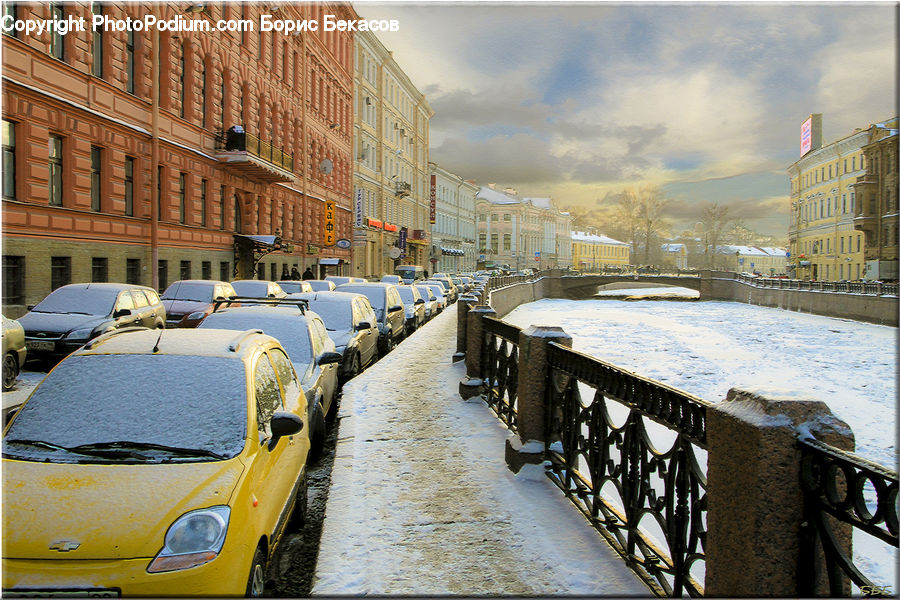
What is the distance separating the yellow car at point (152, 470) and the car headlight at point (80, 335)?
7.77m

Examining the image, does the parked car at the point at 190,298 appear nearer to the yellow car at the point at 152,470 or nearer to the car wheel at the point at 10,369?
the car wheel at the point at 10,369

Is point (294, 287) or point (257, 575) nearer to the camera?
point (257, 575)

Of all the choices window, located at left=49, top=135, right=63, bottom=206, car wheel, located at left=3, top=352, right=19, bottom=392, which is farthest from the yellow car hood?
window, located at left=49, top=135, right=63, bottom=206

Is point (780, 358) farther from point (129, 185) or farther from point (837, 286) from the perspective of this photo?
point (129, 185)

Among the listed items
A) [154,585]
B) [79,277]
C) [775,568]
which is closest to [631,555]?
[775,568]

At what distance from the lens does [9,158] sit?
640 inches

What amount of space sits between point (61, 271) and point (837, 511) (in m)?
19.9

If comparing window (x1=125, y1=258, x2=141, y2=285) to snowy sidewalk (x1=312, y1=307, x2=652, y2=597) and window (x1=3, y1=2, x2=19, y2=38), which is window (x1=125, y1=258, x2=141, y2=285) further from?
snowy sidewalk (x1=312, y1=307, x2=652, y2=597)

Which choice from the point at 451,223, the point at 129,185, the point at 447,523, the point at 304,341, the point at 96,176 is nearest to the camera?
the point at 447,523

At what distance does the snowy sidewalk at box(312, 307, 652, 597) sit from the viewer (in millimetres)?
3820

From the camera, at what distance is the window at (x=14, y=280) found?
16.0m

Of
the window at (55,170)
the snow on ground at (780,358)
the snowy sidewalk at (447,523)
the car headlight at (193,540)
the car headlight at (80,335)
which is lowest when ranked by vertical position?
the snow on ground at (780,358)

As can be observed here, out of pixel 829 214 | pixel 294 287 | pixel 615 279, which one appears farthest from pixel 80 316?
pixel 829 214

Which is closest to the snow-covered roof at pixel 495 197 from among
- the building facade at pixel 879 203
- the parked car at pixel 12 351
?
the building facade at pixel 879 203
